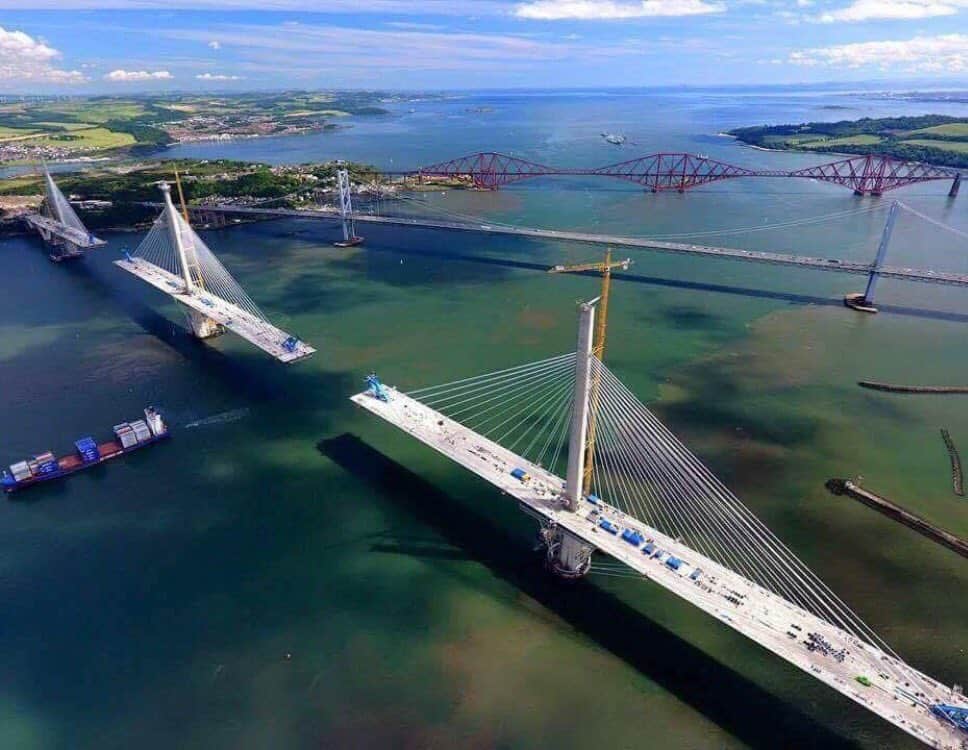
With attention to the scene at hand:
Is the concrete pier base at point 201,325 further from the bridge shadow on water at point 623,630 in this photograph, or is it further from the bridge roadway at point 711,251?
the bridge roadway at point 711,251

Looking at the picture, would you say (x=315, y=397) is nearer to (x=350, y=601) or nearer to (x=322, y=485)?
(x=322, y=485)

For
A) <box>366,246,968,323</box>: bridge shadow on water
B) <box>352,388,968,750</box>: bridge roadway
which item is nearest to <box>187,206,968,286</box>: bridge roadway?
<box>366,246,968,323</box>: bridge shadow on water

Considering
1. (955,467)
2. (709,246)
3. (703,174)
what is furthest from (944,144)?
(955,467)

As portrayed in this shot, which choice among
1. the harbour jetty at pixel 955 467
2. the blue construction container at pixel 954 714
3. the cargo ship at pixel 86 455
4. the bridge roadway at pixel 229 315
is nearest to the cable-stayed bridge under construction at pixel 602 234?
the harbour jetty at pixel 955 467

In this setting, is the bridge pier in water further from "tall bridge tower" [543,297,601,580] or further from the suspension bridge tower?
the suspension bridge tower

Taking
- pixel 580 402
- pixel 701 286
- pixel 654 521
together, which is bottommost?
pixel 654 521

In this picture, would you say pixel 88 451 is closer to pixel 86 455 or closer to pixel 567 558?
pixel 86 455

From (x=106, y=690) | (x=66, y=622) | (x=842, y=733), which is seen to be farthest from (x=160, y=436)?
(x=842, y=733)
